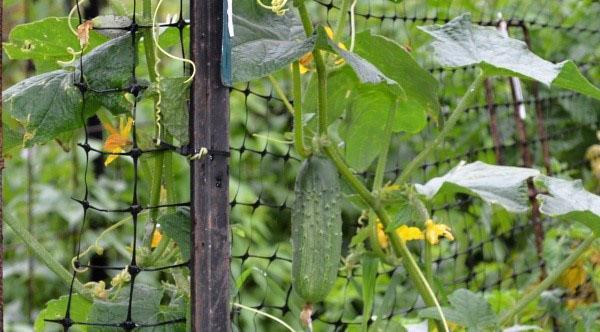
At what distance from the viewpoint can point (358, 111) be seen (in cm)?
139

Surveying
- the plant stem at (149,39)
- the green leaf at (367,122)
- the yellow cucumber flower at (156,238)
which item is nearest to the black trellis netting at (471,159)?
the green leaf at (367,122)

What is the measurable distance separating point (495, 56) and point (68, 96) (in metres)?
0.49

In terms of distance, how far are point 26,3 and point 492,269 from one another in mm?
1365

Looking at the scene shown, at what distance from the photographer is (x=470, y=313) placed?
138 centimetres

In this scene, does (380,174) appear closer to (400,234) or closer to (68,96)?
(400,234)

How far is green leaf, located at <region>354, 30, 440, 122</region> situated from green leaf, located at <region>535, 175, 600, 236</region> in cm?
17

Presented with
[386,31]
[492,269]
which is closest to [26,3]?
[386,31]

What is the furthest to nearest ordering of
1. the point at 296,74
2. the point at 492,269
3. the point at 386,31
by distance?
the point at 386,31 < the point at 492,269 < the point at 296,74

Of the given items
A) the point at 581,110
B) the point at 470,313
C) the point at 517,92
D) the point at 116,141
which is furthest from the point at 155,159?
the point at 581,110

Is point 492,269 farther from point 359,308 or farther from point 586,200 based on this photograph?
point 586,200

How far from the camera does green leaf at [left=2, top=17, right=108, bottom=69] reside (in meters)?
1.14

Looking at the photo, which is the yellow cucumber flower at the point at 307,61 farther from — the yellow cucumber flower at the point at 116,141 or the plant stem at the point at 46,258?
the plant stem at the point at 46,258

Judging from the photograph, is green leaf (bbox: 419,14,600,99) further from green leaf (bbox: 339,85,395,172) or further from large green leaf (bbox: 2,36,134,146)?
large green leaf (bbox: 2,36,134,146)

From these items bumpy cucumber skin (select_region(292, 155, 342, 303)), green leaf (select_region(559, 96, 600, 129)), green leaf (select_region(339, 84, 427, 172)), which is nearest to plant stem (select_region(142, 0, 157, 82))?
bumpy cucumber skin (select_region(292, 155, 342, 303))
